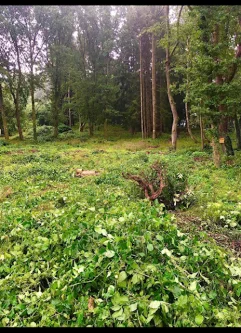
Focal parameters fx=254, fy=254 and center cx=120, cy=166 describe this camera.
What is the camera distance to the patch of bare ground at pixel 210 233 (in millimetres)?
3154

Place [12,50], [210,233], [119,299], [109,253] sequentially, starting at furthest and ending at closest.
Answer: [12,50], [210,233], [109,253], [119,299]

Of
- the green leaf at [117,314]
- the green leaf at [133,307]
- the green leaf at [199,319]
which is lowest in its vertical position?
the green leaf at [199,319]

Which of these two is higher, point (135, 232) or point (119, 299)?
point (135, 232)

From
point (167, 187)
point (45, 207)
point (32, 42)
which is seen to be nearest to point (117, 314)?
point (45, 207)

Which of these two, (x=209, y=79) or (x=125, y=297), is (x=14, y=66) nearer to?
(x=209, y=79)

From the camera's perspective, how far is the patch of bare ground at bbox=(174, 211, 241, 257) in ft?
10.3

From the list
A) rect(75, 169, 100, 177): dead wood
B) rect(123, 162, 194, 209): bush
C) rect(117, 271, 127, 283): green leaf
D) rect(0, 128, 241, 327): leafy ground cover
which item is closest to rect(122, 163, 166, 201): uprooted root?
rect(123, 162, 194, 209): bush

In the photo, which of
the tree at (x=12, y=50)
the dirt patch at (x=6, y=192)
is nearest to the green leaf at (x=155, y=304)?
the dirt patch at (x=6, y=192)

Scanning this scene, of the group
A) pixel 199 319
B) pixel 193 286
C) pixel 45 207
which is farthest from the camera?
pixel 45 207

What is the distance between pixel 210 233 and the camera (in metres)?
3.47

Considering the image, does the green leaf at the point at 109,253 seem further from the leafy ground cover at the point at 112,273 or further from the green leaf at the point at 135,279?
the green leaf at the point at 135,279

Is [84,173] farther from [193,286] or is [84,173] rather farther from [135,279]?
[193,286]

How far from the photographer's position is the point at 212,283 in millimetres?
2141

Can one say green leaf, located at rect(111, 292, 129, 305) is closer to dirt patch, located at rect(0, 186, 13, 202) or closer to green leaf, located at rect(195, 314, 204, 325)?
green leaf, located at rect(195, 314, 204, 325)
